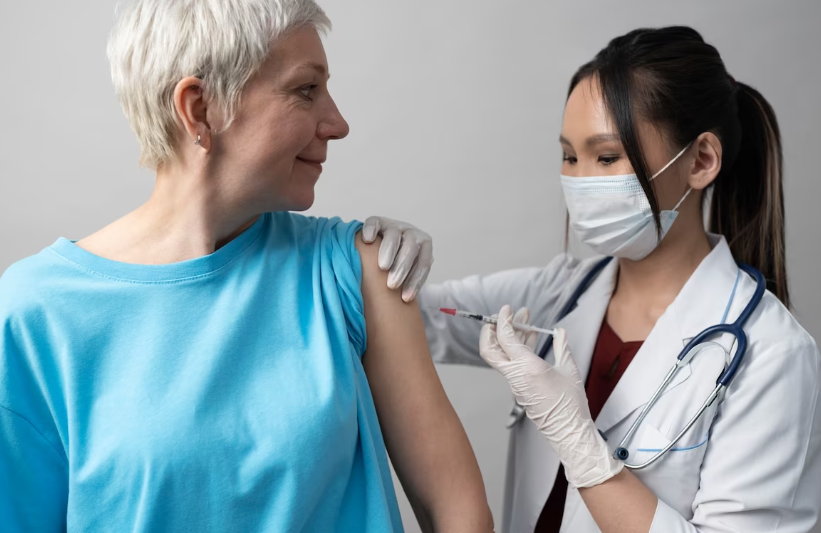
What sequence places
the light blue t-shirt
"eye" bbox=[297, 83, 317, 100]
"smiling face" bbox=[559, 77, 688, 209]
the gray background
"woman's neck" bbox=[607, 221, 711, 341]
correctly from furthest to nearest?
the gray background, "woman's neck" bbox=[607, 221, 711, 341], "smiling face" bbox=[559, 77, 688, 209], "eye" bbox=[297, 83, 317, 100], the light blue t-shirt

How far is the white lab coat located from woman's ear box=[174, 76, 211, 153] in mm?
914

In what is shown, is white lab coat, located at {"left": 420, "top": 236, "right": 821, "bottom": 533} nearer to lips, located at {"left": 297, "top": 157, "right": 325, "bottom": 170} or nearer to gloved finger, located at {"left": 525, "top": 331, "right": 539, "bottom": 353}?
gloved finger, located at {"left": 525, "top": 331, "right": 539, "bottom": 353}

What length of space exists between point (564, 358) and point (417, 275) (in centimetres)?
37

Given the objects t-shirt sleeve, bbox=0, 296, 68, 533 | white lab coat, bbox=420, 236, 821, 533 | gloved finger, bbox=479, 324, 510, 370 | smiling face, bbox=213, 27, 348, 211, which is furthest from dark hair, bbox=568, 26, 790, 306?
t-shirt sleeve, bbox=0, 296, 68, 533

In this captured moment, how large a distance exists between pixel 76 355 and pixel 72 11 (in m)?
1.46

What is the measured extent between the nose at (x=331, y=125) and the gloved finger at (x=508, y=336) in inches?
21.5

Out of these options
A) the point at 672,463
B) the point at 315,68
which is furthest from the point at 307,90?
the point at 672,463

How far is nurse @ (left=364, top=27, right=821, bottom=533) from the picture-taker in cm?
146

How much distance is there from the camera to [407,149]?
2441 mm

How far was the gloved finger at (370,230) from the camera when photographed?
1.40m

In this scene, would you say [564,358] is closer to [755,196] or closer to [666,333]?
[666,333]

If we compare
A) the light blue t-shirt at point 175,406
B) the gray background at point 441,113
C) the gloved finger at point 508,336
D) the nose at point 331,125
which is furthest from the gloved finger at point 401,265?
the gray background at point 441,113

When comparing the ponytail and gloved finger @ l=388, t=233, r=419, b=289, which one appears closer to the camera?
gloved finger @ l=388, t=233, r=419, b=289

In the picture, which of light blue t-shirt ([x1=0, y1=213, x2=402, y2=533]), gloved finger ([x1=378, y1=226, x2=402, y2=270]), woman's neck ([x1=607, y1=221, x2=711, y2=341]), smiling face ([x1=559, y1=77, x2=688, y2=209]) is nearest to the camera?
light blue t-shirt ([x1=0, y1=213, x2=402, y2=533])
